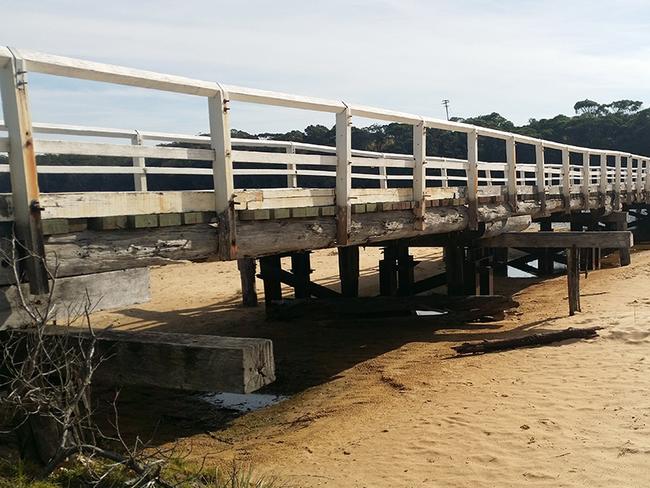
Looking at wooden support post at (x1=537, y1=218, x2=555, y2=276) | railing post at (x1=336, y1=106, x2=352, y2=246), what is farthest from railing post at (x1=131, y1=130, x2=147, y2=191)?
wooden support post at (x1=537, y1=218, x2=555, y2=276)

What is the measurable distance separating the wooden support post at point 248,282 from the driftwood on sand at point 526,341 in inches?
229

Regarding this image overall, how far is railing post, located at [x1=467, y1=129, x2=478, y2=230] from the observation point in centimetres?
934

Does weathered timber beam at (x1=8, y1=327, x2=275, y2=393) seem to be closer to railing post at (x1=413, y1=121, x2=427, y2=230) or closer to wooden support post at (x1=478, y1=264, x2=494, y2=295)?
railing post at (x1=413, y1=121, x2=427, y2=230)

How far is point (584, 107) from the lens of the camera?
282 ft

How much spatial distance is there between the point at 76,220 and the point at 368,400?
3767 millimetres

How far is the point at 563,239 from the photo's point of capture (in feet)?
34.4

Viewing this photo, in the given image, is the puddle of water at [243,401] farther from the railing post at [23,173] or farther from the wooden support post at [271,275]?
the railing post at [23,173]

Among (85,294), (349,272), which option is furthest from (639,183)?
(85,294)

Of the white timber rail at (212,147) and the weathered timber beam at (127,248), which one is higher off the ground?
the white timber rail at (212,147)

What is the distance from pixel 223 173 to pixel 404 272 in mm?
6952

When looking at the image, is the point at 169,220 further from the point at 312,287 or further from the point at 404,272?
the point at 404,272

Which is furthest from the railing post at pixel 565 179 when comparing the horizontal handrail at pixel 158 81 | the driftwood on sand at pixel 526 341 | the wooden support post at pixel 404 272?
the horizontal handrail at pixel 158 81

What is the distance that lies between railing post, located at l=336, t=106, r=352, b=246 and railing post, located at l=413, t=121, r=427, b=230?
155cm

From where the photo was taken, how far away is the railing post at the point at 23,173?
3.72 metres
